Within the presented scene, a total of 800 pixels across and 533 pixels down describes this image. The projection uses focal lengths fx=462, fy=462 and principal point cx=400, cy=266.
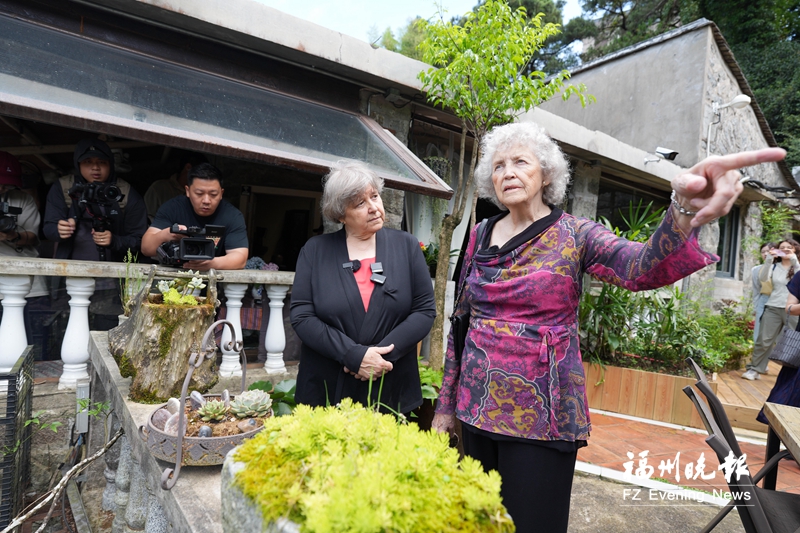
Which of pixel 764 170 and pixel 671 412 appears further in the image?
pixel 764 170

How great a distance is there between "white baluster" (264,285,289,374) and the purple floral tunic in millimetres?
2072

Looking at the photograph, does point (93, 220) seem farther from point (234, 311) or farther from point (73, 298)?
point (234, 311)

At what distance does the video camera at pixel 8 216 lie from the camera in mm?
2848

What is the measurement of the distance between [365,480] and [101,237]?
3.08m

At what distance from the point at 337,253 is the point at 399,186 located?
1.82 m

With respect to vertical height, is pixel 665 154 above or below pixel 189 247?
above

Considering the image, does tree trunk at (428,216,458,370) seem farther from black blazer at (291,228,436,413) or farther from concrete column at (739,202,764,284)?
concrete column at (739,202,764,284)

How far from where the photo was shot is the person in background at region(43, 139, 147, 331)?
115 inches

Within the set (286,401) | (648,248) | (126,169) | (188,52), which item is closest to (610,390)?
(286,401)

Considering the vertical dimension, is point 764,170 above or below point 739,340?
above

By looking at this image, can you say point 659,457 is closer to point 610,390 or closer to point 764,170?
point 610,390

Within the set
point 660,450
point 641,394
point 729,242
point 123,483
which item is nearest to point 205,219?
point 123,483

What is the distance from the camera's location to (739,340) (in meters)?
7.18

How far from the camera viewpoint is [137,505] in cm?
183
